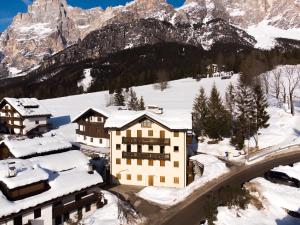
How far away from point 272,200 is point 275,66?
111427mm

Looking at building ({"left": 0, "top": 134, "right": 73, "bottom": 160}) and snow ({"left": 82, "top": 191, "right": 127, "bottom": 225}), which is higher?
building ({"left": 0, "top": 134, "right": 73, "bottom": 160})

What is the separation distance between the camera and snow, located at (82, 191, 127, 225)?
110 ft

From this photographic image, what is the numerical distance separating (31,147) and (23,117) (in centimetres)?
3698

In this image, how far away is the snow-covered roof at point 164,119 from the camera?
45.3m

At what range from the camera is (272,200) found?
36500 millimetres

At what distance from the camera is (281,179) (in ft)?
135

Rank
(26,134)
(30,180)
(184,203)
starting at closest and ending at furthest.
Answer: (30,180) < (184,203) < (26,134)

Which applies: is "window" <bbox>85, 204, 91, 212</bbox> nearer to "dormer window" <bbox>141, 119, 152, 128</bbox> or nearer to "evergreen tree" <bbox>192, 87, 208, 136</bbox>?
"dormer window" <bbox>141, 119, 152, 128</bbox>

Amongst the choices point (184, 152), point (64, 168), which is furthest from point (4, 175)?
point (184, 152)

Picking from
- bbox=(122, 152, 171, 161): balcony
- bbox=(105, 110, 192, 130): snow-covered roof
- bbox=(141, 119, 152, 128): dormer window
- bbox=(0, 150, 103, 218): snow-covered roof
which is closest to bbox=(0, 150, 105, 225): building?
bbox=(0, 150, 103, 218): snow-covered roof

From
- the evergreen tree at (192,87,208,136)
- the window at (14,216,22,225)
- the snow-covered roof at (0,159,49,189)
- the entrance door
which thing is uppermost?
the evergreen tree at (192,87,208,136)

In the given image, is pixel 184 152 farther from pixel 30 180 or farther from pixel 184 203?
pixel 30 180

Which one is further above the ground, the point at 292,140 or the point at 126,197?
the point at 292,140

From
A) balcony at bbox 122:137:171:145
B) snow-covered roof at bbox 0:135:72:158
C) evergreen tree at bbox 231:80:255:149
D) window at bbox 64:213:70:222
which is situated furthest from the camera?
evergreen tree at bbox 231:80:255:149
